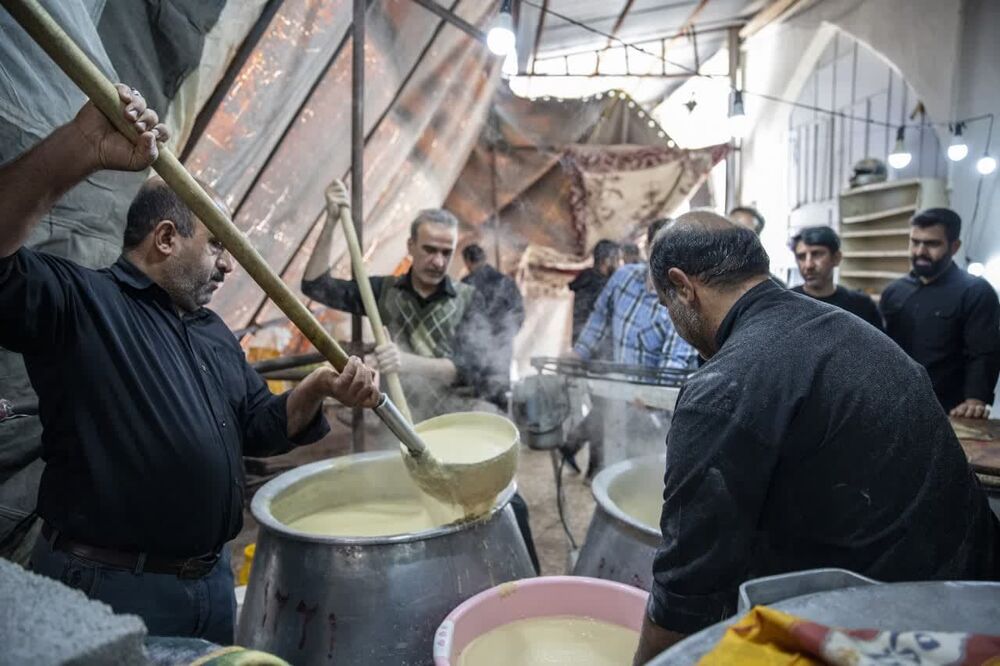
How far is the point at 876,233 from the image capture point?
24.1 feet

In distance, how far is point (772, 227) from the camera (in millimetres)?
10922

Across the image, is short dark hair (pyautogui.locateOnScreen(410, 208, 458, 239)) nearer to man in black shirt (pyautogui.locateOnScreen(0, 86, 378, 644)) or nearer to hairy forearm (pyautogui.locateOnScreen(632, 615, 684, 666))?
man in black shirt (pyautogui.locateOnScreen(0, 86, 378, 644))

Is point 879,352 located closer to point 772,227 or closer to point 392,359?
point 392,359

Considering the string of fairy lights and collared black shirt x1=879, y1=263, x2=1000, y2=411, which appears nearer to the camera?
collared black shirt x1=879, y1=263, x2=1000, y2=411

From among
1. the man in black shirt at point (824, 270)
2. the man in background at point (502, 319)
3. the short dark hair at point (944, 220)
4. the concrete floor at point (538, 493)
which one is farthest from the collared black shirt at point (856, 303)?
the concrete floor at point (538, 493)

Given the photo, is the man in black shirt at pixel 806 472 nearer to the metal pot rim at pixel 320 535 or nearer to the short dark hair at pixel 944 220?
the metal pot rim at pixel 320 535

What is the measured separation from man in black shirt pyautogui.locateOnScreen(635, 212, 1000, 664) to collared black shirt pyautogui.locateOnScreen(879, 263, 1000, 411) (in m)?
3.15

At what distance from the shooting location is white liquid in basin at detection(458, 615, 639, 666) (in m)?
1.78

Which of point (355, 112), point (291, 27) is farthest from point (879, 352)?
point (291, 27)

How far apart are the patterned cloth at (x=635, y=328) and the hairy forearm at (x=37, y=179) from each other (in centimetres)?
325

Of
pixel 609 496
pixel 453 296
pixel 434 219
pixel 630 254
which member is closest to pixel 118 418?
pixel 609 496

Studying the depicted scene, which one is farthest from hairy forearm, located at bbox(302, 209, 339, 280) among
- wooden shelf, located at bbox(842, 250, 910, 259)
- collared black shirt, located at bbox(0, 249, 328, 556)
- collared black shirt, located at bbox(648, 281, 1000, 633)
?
wooden shelf, located at bbox(842, 250, 910, 259)

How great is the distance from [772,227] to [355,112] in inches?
370

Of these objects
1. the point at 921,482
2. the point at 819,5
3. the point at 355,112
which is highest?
the point at 819,5
